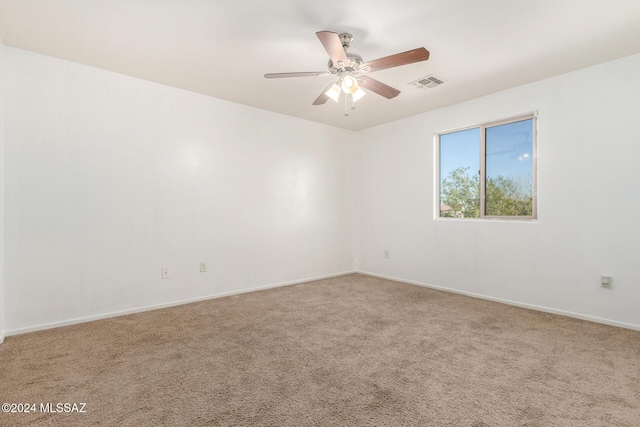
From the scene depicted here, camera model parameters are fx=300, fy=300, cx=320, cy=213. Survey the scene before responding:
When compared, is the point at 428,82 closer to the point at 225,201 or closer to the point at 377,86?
the point at 377,86

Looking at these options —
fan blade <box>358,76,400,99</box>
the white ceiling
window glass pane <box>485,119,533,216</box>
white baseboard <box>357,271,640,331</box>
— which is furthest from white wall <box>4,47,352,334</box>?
window glass pane <box>485,119,533,216</box>

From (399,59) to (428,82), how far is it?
4.27ft

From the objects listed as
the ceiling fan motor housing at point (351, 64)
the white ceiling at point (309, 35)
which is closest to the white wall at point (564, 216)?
the white ceiling at point (309, 35)

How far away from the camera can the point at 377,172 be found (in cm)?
493

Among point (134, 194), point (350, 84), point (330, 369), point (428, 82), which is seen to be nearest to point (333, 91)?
point (350, 84)

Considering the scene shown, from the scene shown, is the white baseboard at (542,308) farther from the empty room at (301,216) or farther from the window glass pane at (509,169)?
the window glass pane at (509,169)

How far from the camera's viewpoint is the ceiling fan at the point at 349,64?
78.9 inches

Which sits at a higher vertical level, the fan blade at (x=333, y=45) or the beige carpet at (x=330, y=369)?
the fan blade at (x=333, y=45)

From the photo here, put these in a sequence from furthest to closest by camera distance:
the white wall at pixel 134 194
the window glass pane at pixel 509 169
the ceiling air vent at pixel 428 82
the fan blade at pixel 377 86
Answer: the window glass pane at pixel 509 169 < the ceiling air vent at pixel 428 82 < the white wall at pixel 134 194 < the fan blade at pixel 377 86

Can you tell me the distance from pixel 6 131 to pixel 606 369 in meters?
4.93

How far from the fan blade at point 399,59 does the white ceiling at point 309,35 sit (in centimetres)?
30

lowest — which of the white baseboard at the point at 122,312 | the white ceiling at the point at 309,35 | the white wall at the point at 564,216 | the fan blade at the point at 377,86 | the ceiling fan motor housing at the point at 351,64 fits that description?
the white baseboard at the point at 122,312

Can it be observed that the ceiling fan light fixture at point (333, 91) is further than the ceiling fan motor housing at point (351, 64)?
Yes

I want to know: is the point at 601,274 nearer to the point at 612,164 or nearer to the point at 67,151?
the point at 612,164
